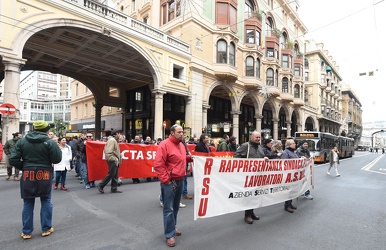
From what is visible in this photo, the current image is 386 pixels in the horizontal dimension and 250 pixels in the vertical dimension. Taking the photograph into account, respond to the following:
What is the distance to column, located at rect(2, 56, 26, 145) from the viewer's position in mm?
11812

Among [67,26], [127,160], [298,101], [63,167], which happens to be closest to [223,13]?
[67,26]

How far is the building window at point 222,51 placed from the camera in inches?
922

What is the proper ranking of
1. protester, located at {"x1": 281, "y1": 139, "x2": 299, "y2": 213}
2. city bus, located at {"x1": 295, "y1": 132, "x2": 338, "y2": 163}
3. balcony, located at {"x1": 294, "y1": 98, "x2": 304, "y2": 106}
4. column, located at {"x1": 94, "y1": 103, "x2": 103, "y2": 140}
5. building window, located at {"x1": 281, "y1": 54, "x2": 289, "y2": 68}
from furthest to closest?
balcony, located at {"x1": 294, "y1": 98, "x2": 304, "y2": 106}
building window, located at {"x1": 281, "y1": 54, "x2": 289, "y2": 68}
column, located at {"x1": 94, "y1": 103, "x2": 103, "y2": 140}
city bus, located at {"x1": 295, "y1": 132, "x2": 338, "y2": 163}
protester, located at {"x1": 281, "y1": 139, "x2": 299, "y2": 213}

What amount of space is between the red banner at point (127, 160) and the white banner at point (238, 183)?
2.62m

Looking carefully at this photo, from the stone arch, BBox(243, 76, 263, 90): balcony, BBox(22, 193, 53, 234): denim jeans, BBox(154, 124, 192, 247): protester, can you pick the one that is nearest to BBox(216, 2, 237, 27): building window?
BBox(243, 76, 263, 90): balcony

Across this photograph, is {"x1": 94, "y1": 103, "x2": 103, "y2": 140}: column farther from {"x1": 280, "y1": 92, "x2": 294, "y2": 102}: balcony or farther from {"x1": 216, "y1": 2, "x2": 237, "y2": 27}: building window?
{"x1": 280, "y1": 92, "x2": 294, "y2": 102}: balcony

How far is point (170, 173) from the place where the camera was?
385 centimetres

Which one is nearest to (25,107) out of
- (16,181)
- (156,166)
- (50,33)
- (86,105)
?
(86,105)

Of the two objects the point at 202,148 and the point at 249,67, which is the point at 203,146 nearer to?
the point at 202,148

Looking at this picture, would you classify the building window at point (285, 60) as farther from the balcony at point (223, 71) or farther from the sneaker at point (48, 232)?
the sneaker at point (48, 232)

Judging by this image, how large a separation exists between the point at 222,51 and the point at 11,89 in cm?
1749

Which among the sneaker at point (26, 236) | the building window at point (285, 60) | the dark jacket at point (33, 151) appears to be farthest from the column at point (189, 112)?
the building window at point (285, 60)

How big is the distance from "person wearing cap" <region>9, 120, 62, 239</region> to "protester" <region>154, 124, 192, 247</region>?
1.83 meters

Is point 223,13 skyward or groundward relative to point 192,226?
skyward
